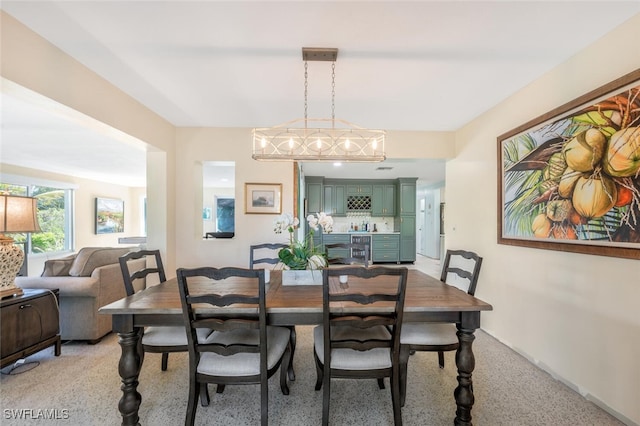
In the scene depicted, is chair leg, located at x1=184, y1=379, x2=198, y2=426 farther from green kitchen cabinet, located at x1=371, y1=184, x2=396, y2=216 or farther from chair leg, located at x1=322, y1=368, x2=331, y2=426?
green kitchen cabinet, located at x1=371, y1=184, x2=396, y2=216

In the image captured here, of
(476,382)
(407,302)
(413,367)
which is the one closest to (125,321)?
(407,302)

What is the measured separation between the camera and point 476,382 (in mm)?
2057

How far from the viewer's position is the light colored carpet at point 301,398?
1.68 metres

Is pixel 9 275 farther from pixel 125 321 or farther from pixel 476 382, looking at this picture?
pixel 476 382

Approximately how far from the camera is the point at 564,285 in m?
2.05

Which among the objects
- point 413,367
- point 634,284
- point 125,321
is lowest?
point 413,367

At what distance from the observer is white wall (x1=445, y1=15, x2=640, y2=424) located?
166 centimetres

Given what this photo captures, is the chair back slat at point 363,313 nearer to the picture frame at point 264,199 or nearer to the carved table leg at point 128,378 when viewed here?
the carved table leg at point 128,378

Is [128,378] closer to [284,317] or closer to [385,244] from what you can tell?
[284,317]

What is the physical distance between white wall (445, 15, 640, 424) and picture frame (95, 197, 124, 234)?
8.85 meters

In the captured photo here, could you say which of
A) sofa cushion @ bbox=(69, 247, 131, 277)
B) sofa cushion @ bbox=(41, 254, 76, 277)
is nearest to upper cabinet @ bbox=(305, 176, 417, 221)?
sofa cushion @ bbox=(69, 247, 131, 277)

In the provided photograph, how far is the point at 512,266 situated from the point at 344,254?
5358 mm

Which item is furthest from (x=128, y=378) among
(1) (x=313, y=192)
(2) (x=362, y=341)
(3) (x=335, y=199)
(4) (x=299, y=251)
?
(3) (x=335, y=199)

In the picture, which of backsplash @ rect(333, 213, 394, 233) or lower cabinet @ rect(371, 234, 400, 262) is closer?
lower cabinet @ rect(371, 234, 400, 262)
